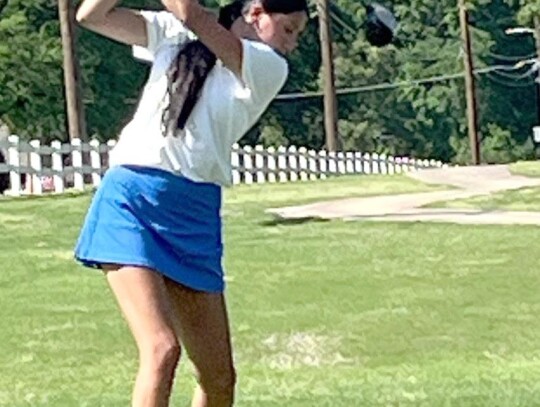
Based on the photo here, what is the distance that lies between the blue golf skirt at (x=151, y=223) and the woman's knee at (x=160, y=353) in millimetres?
223

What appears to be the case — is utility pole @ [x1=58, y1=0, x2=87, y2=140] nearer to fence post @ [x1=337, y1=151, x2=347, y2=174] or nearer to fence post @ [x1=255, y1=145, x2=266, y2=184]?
fence post @ [x1=255, y1=145, x2=266, y2=184]

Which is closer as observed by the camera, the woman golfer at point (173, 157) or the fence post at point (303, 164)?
the woman golfer at point (173, 157)

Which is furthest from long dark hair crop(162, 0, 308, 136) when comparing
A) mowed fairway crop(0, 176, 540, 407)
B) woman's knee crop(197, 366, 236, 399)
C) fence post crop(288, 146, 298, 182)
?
fence post crop(288, 146, 298, 182)

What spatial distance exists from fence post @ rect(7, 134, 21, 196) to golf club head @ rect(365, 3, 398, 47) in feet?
75.4

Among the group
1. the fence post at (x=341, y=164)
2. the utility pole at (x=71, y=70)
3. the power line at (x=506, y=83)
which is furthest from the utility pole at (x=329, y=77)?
the power line at (x=506, y=83)

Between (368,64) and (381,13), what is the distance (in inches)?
3601

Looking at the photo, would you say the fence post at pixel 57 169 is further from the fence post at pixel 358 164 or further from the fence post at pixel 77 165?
the fence post at pixel 358 164

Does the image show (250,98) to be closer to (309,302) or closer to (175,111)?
(175,111)

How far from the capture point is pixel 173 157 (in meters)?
5.88

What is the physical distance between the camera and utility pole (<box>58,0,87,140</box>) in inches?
1473

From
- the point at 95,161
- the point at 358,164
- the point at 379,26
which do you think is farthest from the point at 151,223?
the point at 358,164

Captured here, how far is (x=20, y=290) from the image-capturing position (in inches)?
618

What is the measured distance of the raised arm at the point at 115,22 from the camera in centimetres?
590

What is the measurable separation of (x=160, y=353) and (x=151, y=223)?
402 millimetres
